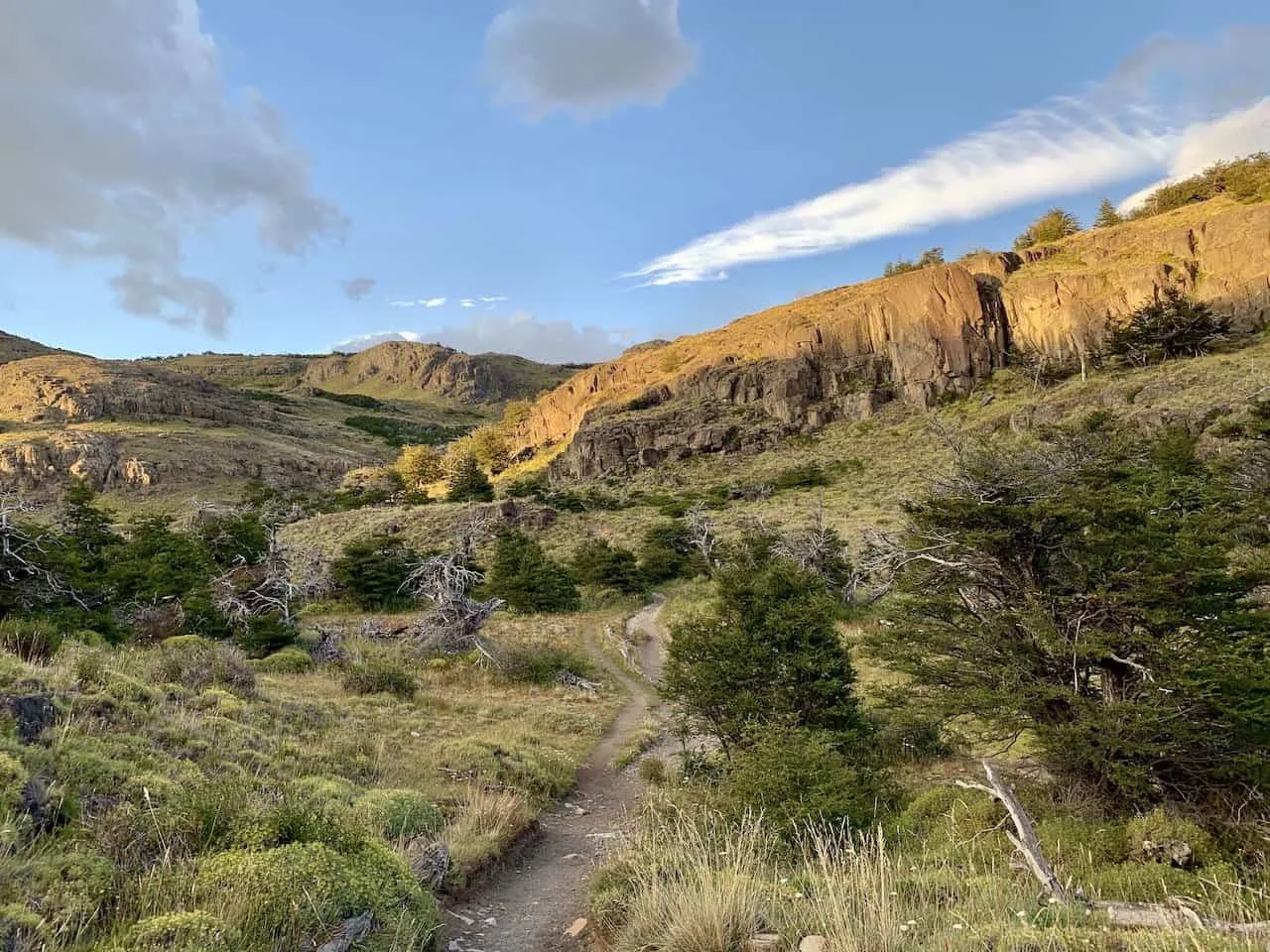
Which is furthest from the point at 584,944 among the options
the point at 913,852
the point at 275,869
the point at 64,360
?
the point at 64,360

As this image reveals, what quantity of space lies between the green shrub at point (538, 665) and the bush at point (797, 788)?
12.9 meters

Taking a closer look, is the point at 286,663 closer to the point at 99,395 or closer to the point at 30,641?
the point at 30,641

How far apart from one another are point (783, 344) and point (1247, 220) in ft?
148

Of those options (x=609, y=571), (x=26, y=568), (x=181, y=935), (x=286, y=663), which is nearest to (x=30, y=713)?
(x=181, y=935)

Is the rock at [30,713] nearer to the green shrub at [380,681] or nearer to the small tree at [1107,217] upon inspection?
the green shrub at [380,681]

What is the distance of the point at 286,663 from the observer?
1858 cm

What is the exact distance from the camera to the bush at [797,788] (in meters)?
6.79

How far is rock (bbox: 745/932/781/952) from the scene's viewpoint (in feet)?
12.8

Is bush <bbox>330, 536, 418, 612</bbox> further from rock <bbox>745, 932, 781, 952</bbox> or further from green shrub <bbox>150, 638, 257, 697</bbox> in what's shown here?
rock <bbox>745, 932, 781, 952</bbox>

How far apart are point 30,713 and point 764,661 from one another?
8.88 m

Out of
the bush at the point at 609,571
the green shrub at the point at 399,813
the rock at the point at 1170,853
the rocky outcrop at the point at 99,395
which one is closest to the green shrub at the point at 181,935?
the green shrub at the point at 399,813

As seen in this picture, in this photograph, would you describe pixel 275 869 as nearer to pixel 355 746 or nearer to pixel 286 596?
pixel 355 746

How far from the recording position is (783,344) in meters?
84.5

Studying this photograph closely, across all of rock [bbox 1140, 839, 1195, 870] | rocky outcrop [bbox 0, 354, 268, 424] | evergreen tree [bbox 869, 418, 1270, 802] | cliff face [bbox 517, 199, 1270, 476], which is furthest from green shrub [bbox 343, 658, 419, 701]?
rocky outcrop [bbox 0, 354, 268, 424]
